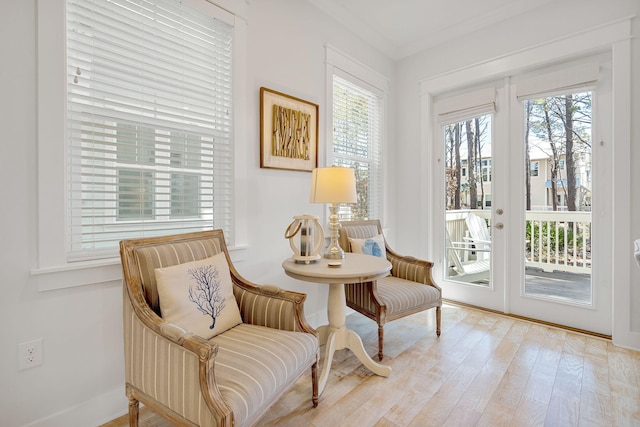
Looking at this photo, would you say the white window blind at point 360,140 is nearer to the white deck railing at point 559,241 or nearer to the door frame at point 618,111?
the door frame at point 618,111

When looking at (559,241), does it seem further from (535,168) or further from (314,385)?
(314,385)

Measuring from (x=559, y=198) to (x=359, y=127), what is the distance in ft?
6.25

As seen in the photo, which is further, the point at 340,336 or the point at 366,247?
the point at 366,247

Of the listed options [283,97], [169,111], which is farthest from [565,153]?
[169,111]

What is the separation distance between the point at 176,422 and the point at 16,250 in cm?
100

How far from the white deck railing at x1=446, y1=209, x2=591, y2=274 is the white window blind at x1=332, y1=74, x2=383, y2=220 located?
1443 millimetres

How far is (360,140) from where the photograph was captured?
10.6 ft

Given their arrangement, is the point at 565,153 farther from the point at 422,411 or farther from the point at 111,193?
the point at 111,193

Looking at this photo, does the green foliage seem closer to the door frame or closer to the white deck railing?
the white deck railing

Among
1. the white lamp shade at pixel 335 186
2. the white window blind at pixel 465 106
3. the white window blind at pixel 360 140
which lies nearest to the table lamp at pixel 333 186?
the white lamp shade at pixel 335 186

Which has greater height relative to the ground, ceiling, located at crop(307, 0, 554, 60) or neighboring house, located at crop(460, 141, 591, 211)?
ceiling, located at crop(307, 0, 554, 60)

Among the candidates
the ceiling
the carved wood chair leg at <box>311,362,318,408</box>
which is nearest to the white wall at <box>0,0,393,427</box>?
the carved wood chair leg at <box>311,362,318,408</box>

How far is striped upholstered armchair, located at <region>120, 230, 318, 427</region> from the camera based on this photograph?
1.07m

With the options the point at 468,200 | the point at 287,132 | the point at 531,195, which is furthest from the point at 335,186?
the point at 531,195
